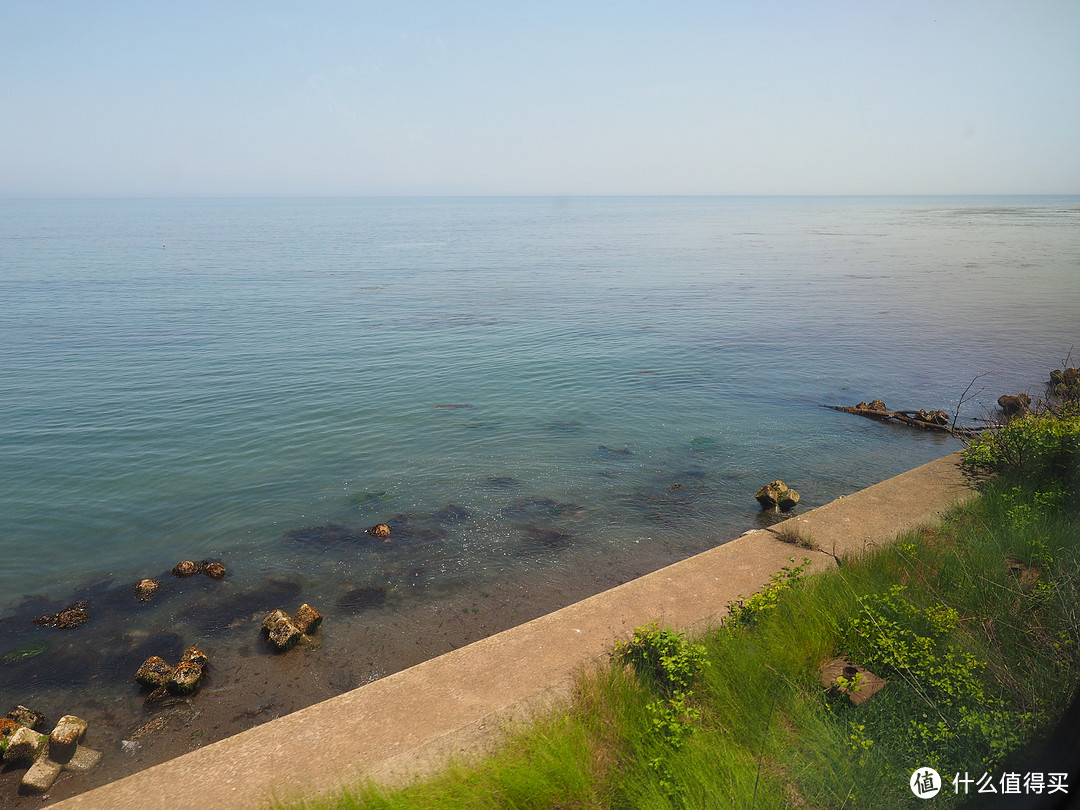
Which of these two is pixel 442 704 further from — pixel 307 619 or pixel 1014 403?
pixel 1014 403

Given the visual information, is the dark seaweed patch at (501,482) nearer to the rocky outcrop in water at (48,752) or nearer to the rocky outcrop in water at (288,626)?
the rocky outcrop in water at (288,626)

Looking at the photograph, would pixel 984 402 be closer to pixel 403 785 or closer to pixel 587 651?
pixel 587 651

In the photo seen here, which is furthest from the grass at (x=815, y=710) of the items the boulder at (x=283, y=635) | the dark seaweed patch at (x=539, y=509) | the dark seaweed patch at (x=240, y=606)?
the dark seaweed patch at (x=539, y=509)

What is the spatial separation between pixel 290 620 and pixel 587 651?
161 inches

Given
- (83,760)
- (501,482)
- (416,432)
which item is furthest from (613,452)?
(83,760)

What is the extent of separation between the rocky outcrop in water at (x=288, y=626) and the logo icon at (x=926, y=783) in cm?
666

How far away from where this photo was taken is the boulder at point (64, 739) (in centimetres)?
636

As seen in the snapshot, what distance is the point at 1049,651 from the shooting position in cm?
470

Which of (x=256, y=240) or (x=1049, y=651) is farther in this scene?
(x=256, y=240)

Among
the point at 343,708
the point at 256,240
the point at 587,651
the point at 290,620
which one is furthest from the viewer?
the point at 256,240

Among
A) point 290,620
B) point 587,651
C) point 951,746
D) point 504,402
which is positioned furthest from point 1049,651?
point 504,402

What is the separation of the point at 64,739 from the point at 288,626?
7.67ft

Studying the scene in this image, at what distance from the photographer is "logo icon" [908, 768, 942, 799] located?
3.84m

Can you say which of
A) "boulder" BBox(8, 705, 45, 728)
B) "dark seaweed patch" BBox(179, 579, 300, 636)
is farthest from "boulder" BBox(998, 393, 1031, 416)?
"boulder" BBox(8, 705, 45, 728)
